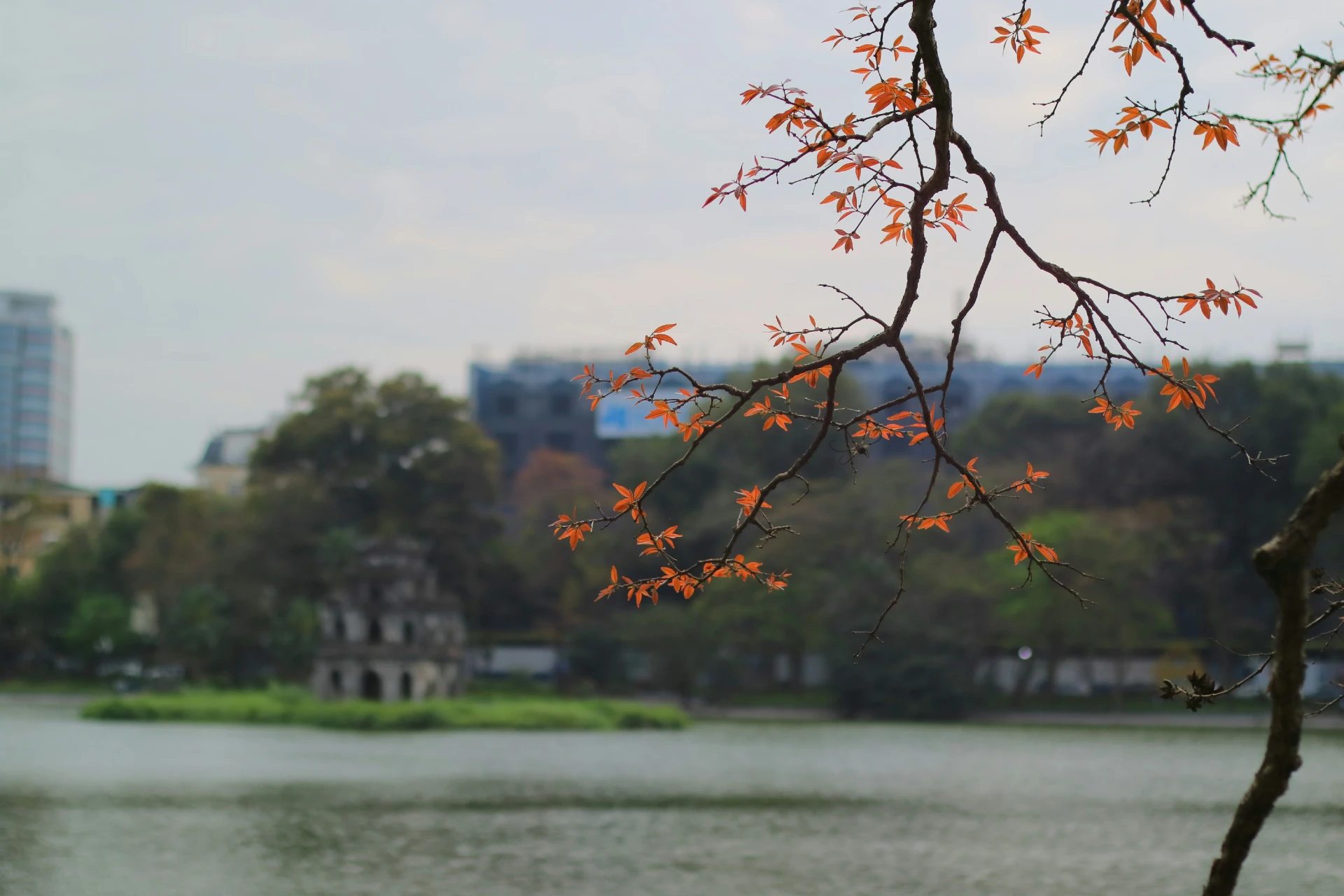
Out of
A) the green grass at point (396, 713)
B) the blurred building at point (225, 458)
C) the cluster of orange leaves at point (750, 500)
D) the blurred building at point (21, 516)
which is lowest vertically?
the green grass at point (396, 713)

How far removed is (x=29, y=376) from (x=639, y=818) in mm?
101749

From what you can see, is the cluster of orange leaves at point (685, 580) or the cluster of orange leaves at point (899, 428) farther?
the cluster of orange leaves at point (899, 428)

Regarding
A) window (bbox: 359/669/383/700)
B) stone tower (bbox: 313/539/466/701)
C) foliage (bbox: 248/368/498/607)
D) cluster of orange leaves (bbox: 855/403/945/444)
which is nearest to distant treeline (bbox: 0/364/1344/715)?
foliage (bbox: 248/368/498/607)

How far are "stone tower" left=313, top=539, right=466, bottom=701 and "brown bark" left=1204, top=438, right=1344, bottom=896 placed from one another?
140ft

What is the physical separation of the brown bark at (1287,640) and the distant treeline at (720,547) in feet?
120

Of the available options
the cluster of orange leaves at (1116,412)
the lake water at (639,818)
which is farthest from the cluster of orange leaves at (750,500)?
the lake water at (639,818)

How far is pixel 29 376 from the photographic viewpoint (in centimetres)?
11044

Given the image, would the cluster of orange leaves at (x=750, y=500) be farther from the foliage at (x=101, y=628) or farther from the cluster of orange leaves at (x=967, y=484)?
the foliage at (x=101, y=628)

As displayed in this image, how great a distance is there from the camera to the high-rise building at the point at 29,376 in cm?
10988

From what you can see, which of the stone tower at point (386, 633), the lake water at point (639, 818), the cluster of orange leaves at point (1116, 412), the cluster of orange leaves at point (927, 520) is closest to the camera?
the cluster of orange leaves at point (927, 520)

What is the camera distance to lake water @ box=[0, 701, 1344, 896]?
14125mm

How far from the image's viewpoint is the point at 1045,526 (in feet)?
142

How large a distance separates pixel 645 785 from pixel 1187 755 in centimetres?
1186

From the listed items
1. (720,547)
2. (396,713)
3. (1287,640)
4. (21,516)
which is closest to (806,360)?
(1287,640)
